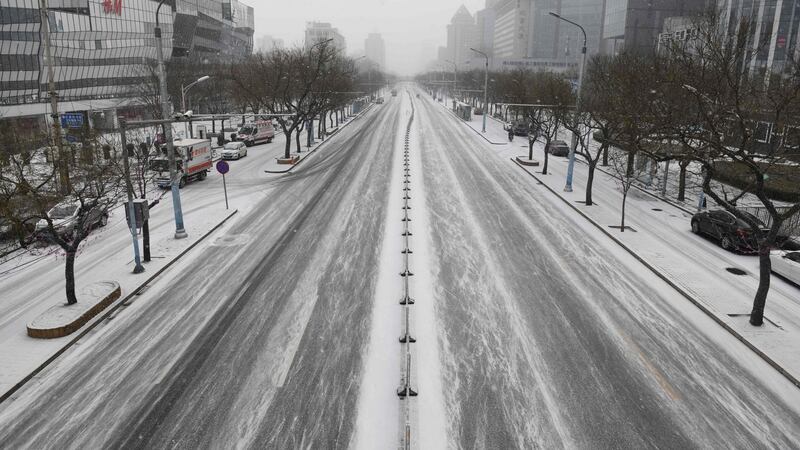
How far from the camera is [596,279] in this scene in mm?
17234

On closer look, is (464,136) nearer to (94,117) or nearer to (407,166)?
(407,166)

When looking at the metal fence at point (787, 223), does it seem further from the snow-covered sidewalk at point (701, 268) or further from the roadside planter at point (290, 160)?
the roadside planter at point (290, 160)

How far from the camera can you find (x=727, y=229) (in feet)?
67.1

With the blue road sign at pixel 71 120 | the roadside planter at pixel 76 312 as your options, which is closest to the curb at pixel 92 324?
the roadside planter at pixel 76 312

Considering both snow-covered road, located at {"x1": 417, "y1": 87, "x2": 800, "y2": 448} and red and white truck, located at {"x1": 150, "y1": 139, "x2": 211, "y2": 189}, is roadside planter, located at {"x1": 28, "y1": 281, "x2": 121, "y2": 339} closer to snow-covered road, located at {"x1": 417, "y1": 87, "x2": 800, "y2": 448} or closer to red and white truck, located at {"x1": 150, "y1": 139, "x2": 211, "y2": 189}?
snow-covered road, located at {"x1": 417, "y1": 87, "x2": 800, "y2": 448}

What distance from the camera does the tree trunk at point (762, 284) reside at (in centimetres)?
1330

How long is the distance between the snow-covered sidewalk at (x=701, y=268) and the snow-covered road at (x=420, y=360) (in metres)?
0.62

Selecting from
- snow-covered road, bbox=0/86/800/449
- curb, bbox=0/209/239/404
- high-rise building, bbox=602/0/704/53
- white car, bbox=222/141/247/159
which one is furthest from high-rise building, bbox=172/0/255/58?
high-rise building, bbox=602/0/704/53

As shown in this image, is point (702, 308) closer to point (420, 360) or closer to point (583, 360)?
point (583, 360)

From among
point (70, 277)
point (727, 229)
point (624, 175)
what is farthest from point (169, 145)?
point (624, 175)

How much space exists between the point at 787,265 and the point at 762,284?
5286 millimetres

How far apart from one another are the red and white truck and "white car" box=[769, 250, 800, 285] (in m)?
29.6

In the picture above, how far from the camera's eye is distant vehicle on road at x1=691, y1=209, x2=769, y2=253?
19.8 meters

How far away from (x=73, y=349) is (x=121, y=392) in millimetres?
2980
